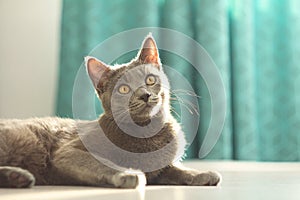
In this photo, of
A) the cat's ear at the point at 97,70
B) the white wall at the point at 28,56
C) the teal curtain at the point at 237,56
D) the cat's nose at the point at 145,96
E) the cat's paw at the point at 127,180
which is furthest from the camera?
the white wall at the point at 28,56

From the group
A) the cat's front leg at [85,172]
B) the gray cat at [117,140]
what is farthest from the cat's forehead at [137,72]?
the cat's front leg at [85,172]

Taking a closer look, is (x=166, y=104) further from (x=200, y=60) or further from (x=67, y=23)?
(x=67, y=23)

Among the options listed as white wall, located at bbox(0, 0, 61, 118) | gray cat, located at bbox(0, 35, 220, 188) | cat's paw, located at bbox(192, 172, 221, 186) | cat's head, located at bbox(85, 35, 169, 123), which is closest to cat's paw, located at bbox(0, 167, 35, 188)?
gray cat, located at bbox(0, 35, 220, 188)

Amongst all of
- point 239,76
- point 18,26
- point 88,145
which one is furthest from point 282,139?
point 18,26

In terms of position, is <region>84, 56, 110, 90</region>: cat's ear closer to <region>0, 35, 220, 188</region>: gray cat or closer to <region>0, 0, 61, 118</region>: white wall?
<region>0, 35, 220, 188</region>: gray cat

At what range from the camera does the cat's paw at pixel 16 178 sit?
3.27 ft

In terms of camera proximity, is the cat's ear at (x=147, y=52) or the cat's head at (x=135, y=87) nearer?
the cat's head at (x=135, y=87)

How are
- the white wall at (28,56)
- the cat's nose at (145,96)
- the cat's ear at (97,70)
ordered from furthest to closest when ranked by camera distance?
1. the white wall at (28,56)
2. the cat's ear at (97,70)
3. the cat's nose at (145,96)

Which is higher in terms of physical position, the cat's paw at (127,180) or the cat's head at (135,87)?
the cat's head at (135,87)

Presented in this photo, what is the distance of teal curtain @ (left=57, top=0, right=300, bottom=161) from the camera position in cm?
212

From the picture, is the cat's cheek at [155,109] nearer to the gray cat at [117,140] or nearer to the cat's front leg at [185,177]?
the gray cat at [117,140]

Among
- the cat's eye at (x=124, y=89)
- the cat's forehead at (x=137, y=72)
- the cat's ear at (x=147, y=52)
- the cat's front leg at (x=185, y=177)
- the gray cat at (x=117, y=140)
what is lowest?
the cat's front leg at (x=185, y=177)

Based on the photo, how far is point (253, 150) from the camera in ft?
6.84

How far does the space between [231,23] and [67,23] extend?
0.78 metres
